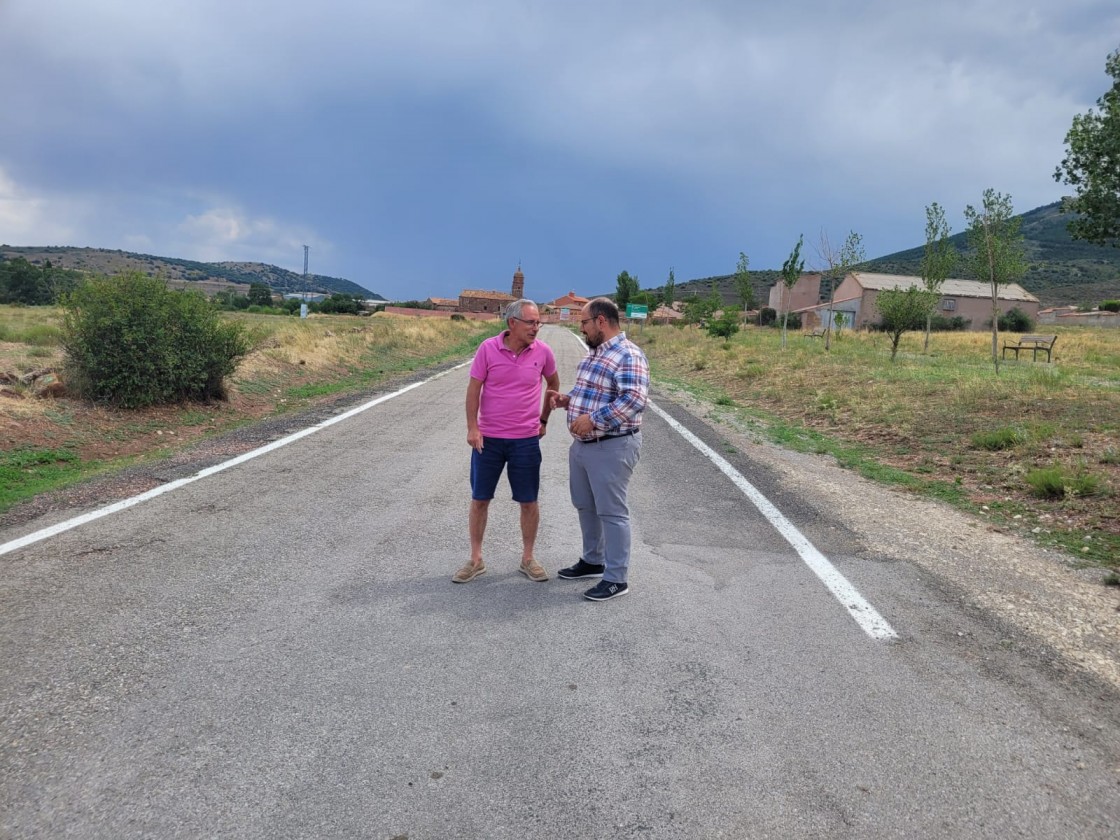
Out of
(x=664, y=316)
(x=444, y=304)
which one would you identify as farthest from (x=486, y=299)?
(x=664, y=316)

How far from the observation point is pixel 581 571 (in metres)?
4.70

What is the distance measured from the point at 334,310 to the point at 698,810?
10513 cm

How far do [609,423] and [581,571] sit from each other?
104 cm

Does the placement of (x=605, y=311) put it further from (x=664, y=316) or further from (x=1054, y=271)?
(x=1054, y=271)

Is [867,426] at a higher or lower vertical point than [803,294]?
lower

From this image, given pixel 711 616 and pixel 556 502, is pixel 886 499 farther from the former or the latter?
pixel 711 616

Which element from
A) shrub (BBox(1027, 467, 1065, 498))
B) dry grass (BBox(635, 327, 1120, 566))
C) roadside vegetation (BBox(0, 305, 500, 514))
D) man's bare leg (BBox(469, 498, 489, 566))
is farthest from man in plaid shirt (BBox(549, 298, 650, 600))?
shrub (BBox(1027, 467, 1065, 498))

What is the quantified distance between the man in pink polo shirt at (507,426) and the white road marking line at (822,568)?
1837mm

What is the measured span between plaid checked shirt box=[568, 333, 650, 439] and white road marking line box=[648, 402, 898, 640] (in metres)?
1.64

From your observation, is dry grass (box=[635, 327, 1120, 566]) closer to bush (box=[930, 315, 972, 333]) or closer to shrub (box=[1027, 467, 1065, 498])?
shrub (box=[1027, 467, 1065, 498])

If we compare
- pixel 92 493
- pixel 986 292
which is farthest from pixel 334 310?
pixel 92 493

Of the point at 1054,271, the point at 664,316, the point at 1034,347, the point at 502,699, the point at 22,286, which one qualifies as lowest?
the point at 502,699

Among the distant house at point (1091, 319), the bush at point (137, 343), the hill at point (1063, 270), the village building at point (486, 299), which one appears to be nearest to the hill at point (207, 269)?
the village building at point (486, 299)

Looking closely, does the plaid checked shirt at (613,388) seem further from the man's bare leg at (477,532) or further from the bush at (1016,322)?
the bush at (1016,322)
